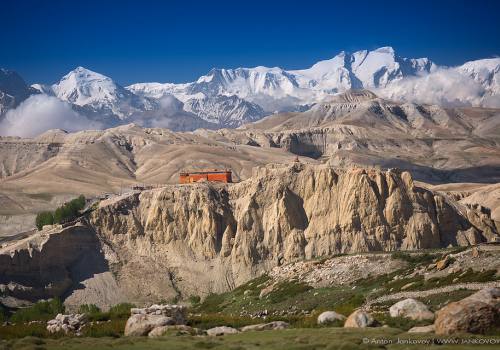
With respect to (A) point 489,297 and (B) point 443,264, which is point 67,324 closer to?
(A) point 489,297

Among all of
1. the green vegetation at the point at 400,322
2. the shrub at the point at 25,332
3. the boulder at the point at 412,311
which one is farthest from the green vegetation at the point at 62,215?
the green vegetation at the point at 400,322

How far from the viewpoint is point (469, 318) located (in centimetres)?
3341

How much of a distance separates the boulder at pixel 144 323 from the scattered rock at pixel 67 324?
10.5ft

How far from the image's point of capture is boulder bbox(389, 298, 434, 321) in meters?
40.2

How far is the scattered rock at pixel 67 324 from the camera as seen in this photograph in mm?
44359

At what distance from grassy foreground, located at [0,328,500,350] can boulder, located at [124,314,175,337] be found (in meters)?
2.76

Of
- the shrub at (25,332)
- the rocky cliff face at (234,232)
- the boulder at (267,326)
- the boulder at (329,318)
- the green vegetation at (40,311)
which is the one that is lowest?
the green vegetation at (40,311)

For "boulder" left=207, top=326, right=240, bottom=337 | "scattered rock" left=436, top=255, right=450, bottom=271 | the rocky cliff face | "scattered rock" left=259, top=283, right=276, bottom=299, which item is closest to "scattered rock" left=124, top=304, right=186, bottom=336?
"boulder" left=207, top=326, right=240, bottom=337

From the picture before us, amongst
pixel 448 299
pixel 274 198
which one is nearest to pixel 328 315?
pixel 448 299

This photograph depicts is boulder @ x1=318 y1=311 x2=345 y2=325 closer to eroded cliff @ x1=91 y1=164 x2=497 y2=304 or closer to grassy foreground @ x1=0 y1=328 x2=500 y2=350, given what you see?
grassy foreground @ x1=0 y1=328 x2=500 y2=350

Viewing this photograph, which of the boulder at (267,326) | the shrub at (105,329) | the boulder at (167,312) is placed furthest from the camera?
the boulder at (167,312)

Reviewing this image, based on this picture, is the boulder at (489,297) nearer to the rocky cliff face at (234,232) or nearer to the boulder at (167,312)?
the boulder at (167,312)

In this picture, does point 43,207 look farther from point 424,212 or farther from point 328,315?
point 328,315

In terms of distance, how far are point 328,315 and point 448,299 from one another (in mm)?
9295
